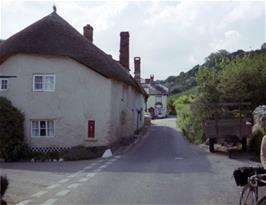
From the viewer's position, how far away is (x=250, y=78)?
29594 millimetres

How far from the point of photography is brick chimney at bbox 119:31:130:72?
42.1 metres

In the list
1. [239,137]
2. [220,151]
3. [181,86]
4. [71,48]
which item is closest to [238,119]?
[239,137]

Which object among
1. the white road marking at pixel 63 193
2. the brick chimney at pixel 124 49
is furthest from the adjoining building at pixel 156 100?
the white road marking at pixel 63 193

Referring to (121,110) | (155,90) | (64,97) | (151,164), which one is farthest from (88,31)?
(155,90)

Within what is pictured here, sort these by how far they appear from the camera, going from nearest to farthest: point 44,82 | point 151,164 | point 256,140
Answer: point 151,164 → point 256,140 → point 44,82

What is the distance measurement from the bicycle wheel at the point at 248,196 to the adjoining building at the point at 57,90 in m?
20.6

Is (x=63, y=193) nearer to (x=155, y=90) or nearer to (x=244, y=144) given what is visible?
(x=244, y=144)

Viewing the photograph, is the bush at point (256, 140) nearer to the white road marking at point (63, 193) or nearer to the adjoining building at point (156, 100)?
the white road marking at point (63, 193)

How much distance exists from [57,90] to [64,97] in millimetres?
547

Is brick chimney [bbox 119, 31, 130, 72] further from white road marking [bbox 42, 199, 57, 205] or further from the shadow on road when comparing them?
white road marking [bbox 42, 199, 57, 205]

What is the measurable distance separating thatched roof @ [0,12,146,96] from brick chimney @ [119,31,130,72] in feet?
38.7

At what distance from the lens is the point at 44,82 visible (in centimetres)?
2889

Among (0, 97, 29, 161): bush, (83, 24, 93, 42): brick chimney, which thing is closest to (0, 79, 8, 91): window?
(0, 97, 29, 161): bush

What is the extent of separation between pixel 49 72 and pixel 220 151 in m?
10.3
